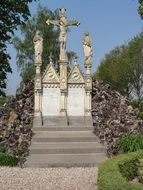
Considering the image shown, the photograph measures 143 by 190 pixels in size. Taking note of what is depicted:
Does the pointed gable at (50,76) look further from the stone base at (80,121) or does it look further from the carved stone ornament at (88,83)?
the stone base at (80,121)

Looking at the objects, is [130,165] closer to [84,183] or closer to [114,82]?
[84,183]

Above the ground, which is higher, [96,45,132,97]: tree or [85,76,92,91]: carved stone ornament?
[96,45,132,97]: tree

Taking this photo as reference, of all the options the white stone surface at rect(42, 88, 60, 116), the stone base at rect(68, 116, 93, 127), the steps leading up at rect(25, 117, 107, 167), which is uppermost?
the white stone surface at rect(42, 88, 60, 116)

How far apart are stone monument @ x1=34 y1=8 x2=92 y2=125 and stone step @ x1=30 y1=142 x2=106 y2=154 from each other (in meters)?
2.58

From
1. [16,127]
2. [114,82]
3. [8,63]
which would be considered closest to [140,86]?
[114,82]

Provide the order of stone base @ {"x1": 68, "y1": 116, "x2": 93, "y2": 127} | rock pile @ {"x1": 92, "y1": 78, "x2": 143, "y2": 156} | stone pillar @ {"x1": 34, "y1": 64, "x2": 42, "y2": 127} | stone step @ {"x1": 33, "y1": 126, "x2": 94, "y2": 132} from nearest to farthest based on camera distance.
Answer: rock pile @ {"x1": 92, "y1": 78, "x2": 143, "y2": 156}, stone step @ {"x1": 33, "y1": 126, "x2": 94, "y2": 132}, stone pillar @ {"x1": 34, "y1": 64, "x2": 42, "y2": 127}, stone base @ {"x1": 68, "y1": 116, "x2": 93, "y2": 127}

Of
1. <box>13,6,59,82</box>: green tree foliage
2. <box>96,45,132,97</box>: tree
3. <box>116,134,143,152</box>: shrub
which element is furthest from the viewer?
<box>96,45,132,97</box>: tree

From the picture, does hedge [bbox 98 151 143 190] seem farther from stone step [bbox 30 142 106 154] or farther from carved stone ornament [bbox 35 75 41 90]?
carved stone ornament [bbox 35 75 41 90]

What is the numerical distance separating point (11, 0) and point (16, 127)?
6768 millimetres

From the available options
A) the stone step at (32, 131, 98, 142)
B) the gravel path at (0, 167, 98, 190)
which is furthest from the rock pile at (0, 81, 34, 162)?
the gravel path at (0, 167, 98, 190)

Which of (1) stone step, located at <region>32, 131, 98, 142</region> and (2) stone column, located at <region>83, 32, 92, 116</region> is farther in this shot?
(2) stone column, located at <region>83, 32, 92, 116</region>

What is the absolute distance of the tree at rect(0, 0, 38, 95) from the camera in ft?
73.7

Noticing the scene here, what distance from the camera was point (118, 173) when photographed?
392 inches

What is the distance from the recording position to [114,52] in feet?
196
